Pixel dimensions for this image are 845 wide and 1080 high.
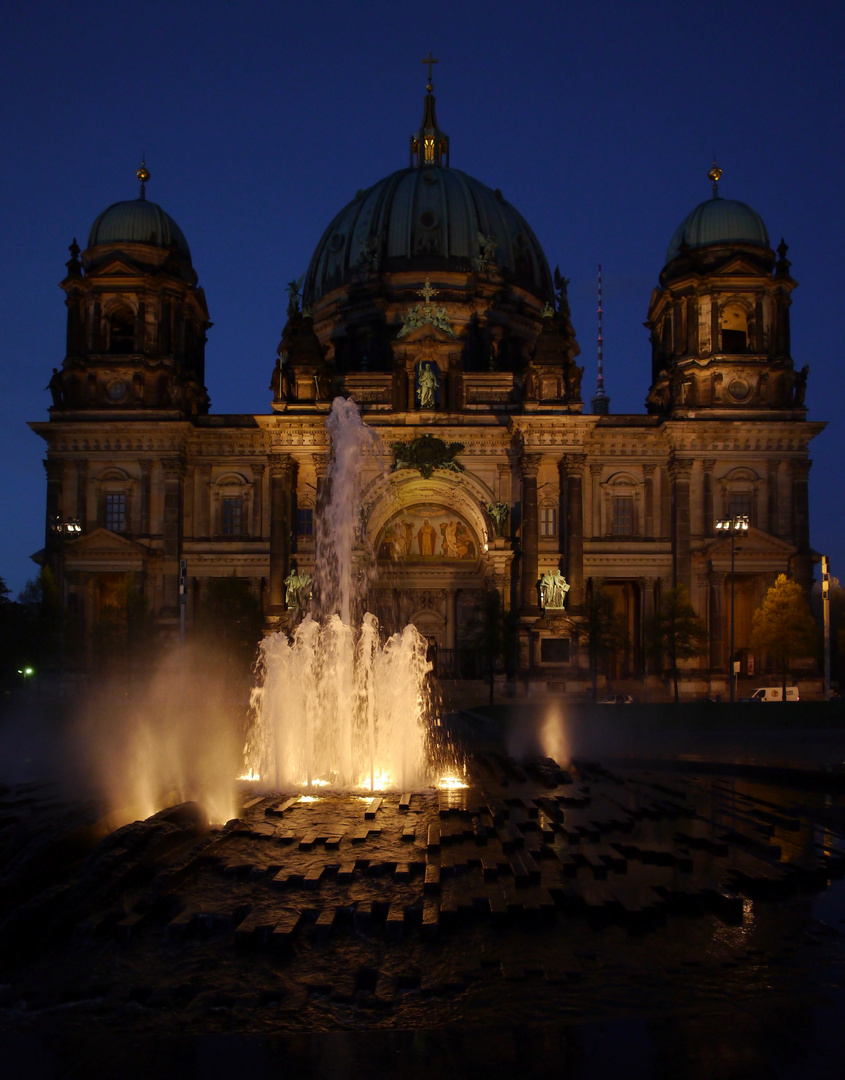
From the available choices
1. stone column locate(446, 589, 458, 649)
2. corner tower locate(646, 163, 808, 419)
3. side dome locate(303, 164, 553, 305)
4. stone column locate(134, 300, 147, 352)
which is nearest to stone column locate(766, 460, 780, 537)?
corner tower locate(646, 163, 808, 419)

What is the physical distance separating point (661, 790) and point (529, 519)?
35.6m

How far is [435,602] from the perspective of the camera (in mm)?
60000

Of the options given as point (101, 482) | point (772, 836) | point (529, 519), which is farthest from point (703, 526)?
point (772, 836)

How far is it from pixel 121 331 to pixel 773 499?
3935 centimetres

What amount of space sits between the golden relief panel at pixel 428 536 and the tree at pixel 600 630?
33.2 feet

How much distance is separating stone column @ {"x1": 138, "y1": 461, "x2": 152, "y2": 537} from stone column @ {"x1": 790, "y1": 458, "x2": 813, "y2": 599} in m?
36.2

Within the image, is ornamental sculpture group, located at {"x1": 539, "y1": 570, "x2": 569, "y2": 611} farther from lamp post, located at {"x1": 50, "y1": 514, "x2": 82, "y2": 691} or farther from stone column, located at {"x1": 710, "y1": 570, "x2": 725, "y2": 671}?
lamp post, located at {"x1": 50, "y1": 514, "x2": 82, "y2": 691}

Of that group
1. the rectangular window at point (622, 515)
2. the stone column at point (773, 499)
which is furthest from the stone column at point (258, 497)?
the stone column at point (773, 499)

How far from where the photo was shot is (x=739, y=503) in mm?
56469

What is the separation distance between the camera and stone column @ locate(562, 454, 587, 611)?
5441cm

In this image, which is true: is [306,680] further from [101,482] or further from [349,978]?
[101,482]

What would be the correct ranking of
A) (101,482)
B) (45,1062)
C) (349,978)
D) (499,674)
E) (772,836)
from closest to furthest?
(45,1062) → (349,978) → (772,836) → (499,674) → (101,482)

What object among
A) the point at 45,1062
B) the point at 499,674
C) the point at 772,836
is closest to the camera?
the point at 45,1062

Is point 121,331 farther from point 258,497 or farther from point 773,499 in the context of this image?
point 773,499
